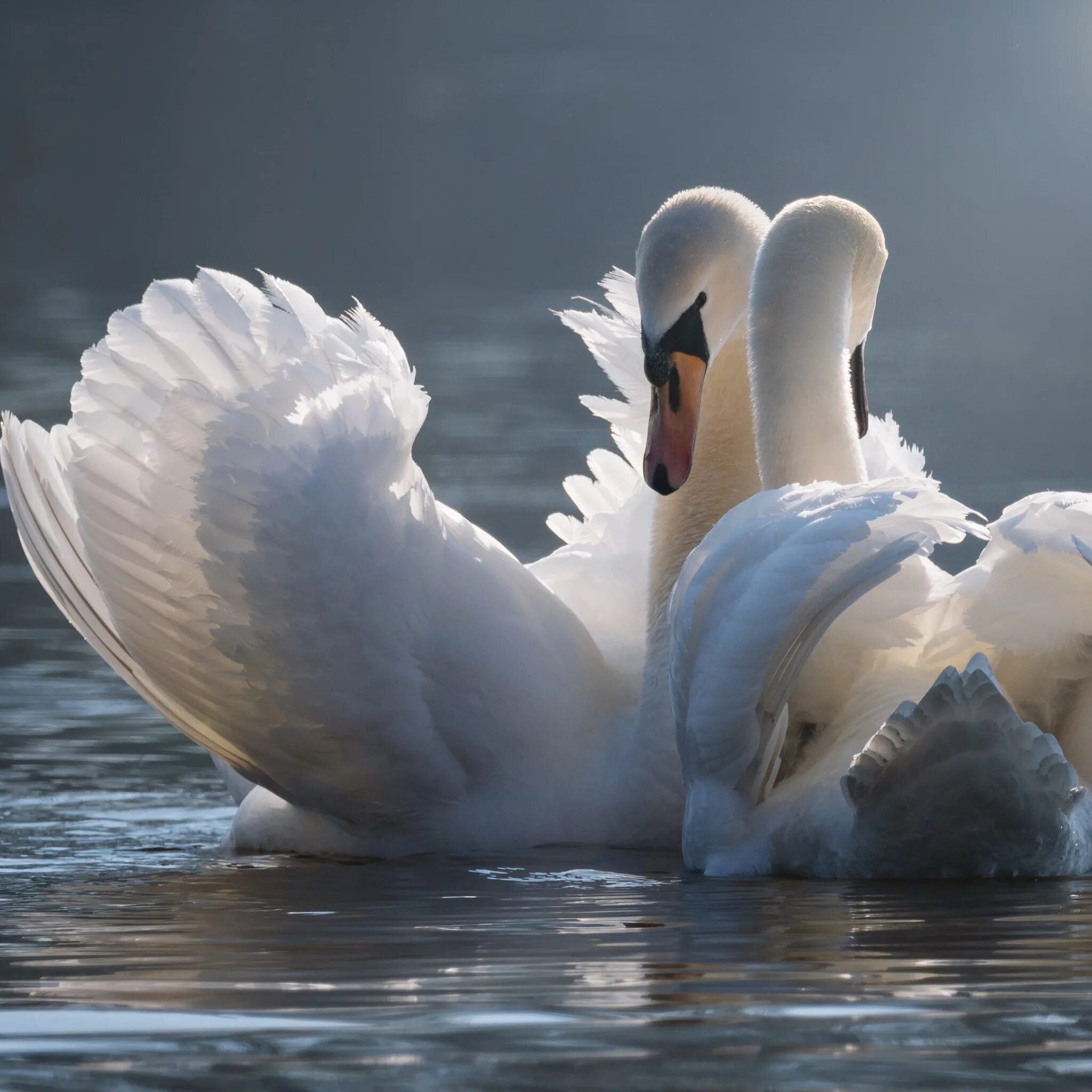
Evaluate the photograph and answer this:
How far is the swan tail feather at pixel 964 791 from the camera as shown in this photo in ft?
14.9

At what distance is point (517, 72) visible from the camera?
2346 inches

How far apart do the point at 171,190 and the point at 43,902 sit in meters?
45.6

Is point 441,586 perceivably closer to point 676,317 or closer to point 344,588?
point 344,588

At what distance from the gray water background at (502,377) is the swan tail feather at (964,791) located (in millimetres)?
85

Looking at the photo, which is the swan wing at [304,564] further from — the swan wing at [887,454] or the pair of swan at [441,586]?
the swan wing at [887,454]

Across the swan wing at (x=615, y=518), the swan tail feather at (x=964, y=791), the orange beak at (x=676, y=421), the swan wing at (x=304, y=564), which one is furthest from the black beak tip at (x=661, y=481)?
the swan tail feather at (x=964, y=791)

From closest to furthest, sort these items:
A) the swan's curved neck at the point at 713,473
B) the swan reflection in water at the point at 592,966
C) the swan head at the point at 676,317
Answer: the swan reflection in water at the point at 592,966, the swan head at the point at 676,317, the swan's curved neck at the point at 713,473

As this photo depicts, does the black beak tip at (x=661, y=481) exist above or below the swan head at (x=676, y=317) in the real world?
below

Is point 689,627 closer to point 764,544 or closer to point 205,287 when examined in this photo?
point 764,544

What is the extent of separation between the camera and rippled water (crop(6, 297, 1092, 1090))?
10.6ft

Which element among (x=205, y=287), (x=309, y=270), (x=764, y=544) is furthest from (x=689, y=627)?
(x=309, y=270)

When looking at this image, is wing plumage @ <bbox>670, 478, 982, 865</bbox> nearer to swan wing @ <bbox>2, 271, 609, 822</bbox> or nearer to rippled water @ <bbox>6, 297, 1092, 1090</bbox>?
rippled water @ <bbox>6, 297, 1092, 1090</bbox>

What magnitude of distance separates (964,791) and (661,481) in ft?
4.87

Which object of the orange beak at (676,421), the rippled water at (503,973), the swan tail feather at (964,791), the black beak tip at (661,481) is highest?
the orange beak at (676,421)
